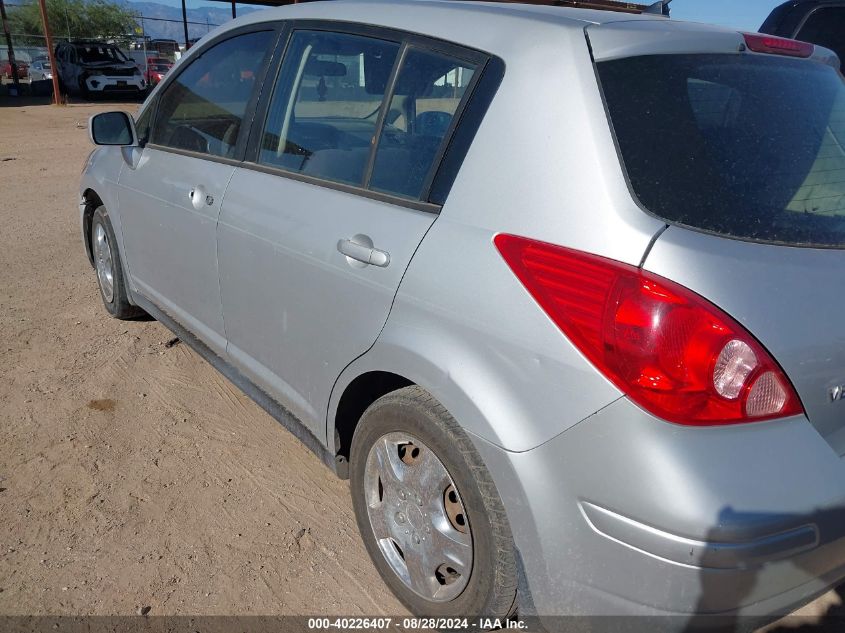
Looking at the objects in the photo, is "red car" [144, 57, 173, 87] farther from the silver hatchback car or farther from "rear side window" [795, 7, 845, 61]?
the silver hatchback car

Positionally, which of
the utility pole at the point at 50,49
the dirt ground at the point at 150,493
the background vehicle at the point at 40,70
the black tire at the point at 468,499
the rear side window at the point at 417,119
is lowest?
the background vehicle at the point at 40,70

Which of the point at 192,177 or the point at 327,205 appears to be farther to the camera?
the point at 192,177

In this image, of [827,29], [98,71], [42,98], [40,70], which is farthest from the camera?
[40,70]

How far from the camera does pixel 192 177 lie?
3.19 metres

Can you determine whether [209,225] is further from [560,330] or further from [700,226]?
[700,226]

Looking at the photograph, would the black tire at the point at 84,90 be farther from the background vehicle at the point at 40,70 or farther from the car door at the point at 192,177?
the car door at the point at 192,177

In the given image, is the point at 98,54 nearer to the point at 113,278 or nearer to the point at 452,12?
the point at 113,278

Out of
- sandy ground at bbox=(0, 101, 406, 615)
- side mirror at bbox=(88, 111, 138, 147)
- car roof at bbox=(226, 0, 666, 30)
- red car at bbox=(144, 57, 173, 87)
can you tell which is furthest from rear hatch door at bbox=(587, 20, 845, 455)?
red car at bbox=(144, 57, 173, 87)

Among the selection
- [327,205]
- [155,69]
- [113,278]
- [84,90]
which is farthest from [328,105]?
[155,69]

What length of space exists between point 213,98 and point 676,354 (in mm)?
2576

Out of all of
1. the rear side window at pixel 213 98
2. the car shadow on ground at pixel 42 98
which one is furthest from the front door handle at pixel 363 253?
the car shadow on ground at pixel 42 98

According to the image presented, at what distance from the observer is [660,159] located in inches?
68.6

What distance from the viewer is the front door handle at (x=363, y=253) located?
2123 mm

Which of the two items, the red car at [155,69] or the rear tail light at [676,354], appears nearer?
the rear tail light at [676,354]
